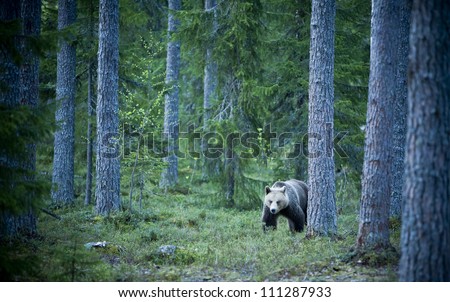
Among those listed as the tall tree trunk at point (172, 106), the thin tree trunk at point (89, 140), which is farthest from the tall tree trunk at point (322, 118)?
the tall tree trunk at point (172, 106)

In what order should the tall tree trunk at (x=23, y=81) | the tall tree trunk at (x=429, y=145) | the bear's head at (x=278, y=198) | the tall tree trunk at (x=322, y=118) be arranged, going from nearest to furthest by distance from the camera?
1. the tall tree trunk at (x=429, y=145)
2. the tall tree trunk at (x=23, y=81)
3. the tall tree trunk at (x=322, y=118)
4. the bear's head at (x=278, y=198)

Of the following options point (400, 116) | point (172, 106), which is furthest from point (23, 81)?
point (172, 106)

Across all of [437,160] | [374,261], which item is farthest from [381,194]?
[437,160]

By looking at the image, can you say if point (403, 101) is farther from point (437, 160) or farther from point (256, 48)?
point (437, 160)

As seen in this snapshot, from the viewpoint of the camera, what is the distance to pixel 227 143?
19.2 metres

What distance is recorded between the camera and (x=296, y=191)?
15742 millimetres

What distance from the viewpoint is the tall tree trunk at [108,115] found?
1519 cm

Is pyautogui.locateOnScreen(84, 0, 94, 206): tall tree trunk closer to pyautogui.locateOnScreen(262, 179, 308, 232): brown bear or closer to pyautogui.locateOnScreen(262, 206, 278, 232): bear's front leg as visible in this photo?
pyautogui.locateOnScreen(262, 206, 278, 232): bear's front leg

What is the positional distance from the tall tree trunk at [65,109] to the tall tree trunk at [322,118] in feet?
34.1

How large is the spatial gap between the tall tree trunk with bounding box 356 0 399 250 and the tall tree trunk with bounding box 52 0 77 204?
12544 mm

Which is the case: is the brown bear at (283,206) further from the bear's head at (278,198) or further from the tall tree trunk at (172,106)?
the tall tree trunk at (172,106)

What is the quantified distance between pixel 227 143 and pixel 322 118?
7.51 metres

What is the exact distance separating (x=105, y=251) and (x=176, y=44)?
1606 centimetres

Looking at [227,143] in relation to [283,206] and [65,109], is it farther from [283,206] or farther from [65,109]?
[65,109]
